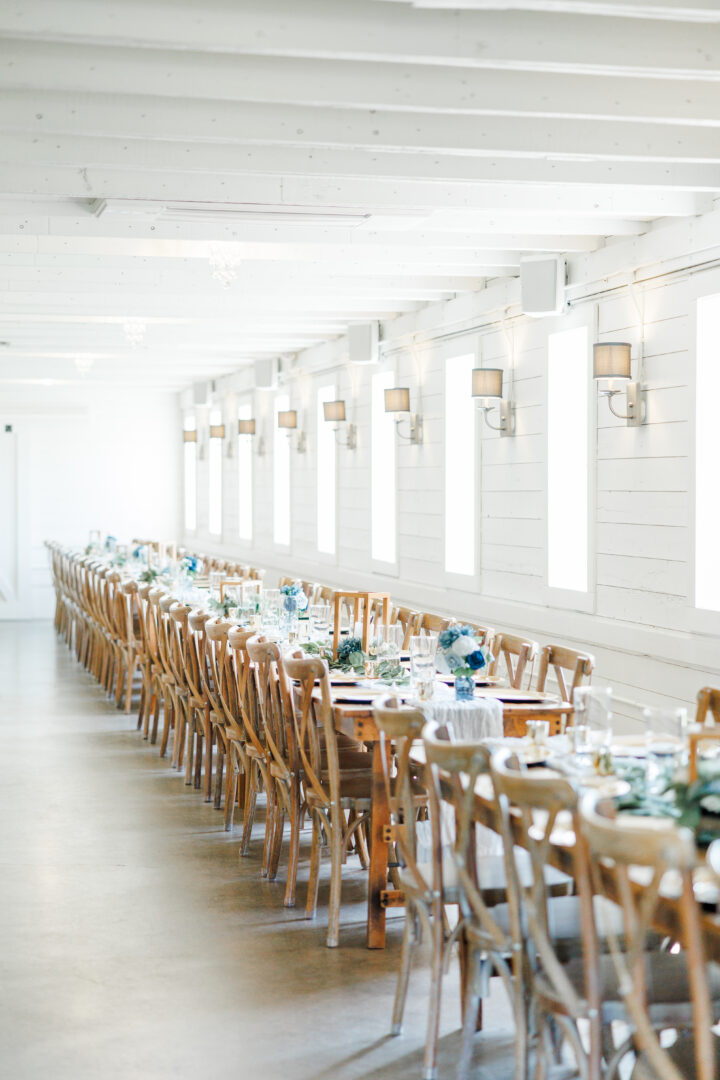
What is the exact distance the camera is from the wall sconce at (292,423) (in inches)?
484

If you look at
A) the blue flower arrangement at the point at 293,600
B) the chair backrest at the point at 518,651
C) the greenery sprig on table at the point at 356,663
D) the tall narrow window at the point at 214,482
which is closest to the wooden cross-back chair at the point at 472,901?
the greenery sprig on table at the point at 356,663

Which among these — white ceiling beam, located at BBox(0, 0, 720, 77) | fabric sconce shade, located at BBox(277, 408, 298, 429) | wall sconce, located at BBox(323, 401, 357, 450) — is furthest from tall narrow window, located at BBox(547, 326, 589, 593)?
fabric sconce shade, located at BBox(277, 408, 298, 429)

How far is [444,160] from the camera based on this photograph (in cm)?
518

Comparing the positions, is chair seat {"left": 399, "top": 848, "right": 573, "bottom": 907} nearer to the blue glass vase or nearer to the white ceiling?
the blue glass vase

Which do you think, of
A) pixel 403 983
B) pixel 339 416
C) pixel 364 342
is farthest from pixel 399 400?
pixel 403 983

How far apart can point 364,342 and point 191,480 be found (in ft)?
24.4

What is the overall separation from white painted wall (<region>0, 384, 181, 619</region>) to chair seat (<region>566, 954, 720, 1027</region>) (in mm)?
14373

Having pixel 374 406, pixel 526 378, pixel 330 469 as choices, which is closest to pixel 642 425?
pixel 526 378

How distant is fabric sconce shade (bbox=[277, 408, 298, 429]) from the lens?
1229 centimetres

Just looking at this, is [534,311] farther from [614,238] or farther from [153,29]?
[153,29]

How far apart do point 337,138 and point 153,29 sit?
1143 millimetres

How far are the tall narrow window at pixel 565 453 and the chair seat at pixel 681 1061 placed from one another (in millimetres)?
4245

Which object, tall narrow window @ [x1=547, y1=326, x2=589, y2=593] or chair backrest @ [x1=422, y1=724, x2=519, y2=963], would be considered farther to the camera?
tall narrow window @ [x1=547, y1=326, x2=589, y2=593]

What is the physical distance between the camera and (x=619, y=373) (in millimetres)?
6133
